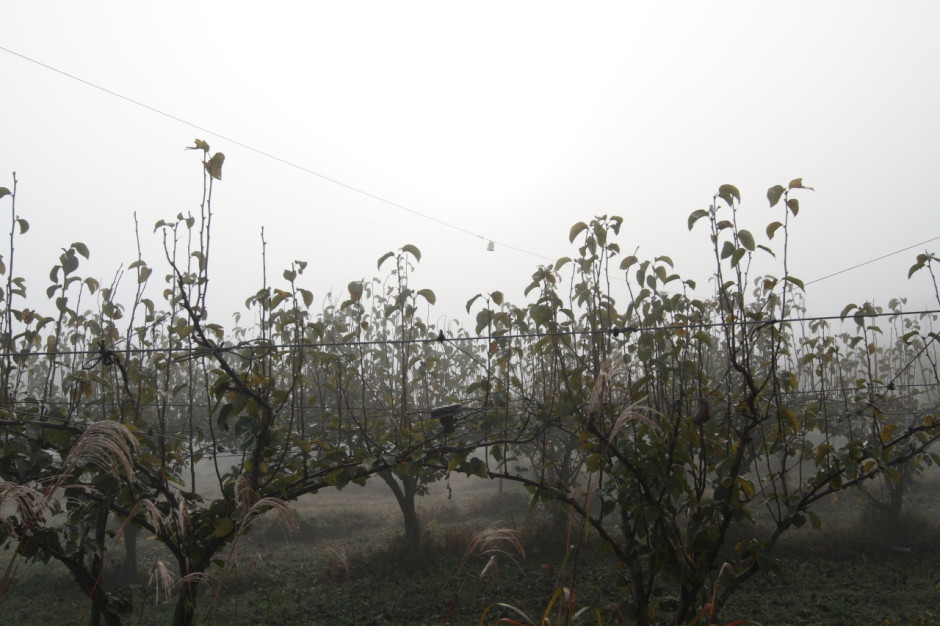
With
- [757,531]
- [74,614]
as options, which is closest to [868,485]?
[757,531]

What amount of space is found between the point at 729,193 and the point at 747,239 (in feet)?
0.72

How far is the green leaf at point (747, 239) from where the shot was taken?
267 centimetres

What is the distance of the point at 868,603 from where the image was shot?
508cm

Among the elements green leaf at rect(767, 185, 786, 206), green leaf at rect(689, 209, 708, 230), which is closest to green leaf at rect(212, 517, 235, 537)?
green leaf at rect(689, 209, 708, 230)

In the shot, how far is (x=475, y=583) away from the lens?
A: 5.95 m

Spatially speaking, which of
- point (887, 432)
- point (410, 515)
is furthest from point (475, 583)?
point (887, 432)

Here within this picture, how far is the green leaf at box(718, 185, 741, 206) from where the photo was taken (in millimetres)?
2674

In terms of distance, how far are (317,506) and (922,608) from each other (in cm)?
896

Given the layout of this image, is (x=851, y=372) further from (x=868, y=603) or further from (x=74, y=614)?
(x=74, y=614)

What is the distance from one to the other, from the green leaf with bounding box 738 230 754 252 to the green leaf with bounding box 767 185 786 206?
7.6 inches

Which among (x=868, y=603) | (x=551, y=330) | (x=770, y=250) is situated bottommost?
(x=868, y=603)

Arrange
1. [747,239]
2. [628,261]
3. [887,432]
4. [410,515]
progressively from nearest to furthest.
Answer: [747,239]
[887,432]
[628,261]
[410,515]

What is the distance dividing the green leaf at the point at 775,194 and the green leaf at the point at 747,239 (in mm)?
194

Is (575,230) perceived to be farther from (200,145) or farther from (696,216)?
(200,145)
